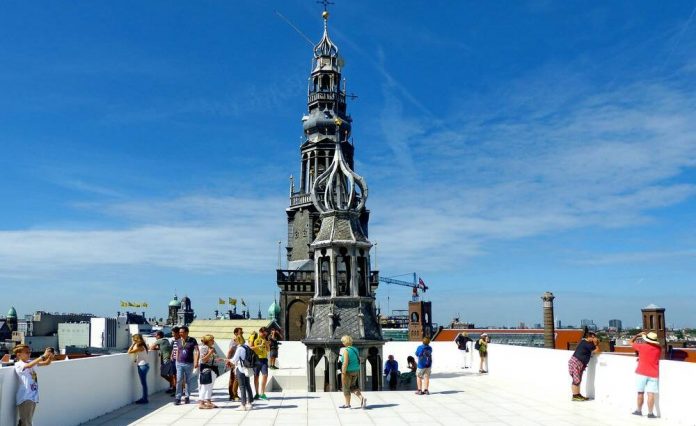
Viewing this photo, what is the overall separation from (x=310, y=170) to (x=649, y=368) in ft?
194

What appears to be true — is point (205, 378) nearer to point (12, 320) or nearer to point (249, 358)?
point (249, 358)

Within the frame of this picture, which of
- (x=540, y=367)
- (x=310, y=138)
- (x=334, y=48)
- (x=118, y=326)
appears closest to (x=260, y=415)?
(x=540, y=367)

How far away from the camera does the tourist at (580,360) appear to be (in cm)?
1522

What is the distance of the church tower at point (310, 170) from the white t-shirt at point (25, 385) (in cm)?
5596

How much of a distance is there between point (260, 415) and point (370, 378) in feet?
34.8

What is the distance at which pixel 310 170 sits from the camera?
7075 centimetres

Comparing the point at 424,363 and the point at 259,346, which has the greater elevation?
the point at 259,346

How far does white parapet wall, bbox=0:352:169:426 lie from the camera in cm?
990

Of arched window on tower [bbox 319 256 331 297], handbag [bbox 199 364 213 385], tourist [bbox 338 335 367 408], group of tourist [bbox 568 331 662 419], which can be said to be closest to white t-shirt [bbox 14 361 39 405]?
handbag [bbox 199 364 213 385]

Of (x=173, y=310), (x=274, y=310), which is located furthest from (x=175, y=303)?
(x=274, y=310)

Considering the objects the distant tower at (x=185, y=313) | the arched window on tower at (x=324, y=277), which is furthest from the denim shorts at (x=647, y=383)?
the distant tower at (x=185, y=313)

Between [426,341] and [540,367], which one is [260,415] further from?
[540,367]

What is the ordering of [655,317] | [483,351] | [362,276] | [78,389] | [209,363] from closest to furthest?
[78,389]
[209,363]
[362,276]
[483,351]
[655,317]

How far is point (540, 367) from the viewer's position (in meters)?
19.6
